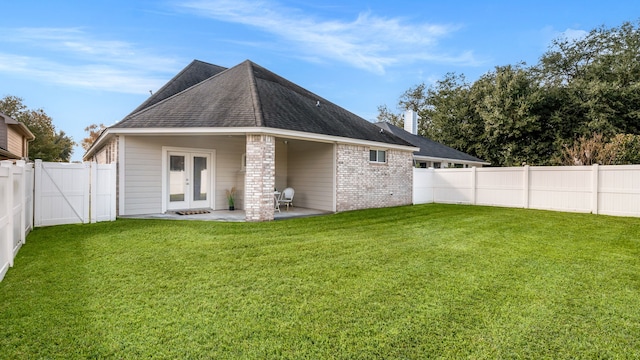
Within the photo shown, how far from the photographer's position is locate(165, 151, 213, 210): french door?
10.8 m

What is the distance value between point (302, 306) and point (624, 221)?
10.9 meters

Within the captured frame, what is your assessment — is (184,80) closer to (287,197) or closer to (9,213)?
(287,197)

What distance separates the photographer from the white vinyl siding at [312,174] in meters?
11.6

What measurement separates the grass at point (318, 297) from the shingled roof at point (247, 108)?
3765 mm

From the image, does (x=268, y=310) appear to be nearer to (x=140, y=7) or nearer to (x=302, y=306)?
(x=302, y=306)

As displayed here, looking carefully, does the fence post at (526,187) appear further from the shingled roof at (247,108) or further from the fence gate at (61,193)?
the fence gate at (61,193)

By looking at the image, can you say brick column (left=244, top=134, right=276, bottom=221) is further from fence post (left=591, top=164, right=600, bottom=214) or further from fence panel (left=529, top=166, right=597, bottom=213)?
fence post (left=591, top=164, right=600, bottom=214)

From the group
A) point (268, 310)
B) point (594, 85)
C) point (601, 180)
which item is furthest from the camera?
point (594, 85)

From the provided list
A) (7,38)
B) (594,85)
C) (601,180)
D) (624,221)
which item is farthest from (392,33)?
(7,38)

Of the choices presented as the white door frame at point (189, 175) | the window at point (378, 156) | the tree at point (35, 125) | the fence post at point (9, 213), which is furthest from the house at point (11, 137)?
the window at point (378, 156)

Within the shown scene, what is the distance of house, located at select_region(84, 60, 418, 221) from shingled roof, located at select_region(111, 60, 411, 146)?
4 centimetres

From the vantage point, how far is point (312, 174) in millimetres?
12383

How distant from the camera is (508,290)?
4117 millimetres

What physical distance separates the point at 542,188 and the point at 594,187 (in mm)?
1557
